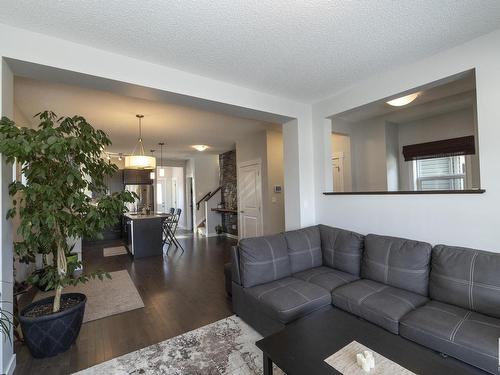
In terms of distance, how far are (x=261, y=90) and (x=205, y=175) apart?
544cm

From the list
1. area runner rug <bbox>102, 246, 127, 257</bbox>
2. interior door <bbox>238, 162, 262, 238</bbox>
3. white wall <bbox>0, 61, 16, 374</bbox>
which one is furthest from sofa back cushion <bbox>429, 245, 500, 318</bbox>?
area runner rug <bbox>102, 246, 127, 257</bbox>

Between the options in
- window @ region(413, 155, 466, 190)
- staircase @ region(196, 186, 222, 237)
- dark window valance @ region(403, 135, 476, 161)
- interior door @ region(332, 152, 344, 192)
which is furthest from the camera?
staircase @ region(196, 186, 222, 237)

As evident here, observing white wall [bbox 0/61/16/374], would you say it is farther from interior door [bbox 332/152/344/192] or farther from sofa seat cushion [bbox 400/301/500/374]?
interior door [bbox 332/152/344/192]

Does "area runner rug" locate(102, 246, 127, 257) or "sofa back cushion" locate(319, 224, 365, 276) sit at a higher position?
"sofa back cushion" locate(319, 224, 365, 276)

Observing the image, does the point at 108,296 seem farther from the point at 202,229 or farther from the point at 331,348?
the point at 202,229

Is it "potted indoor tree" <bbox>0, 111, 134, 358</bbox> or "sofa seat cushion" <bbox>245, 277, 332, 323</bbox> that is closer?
"potted indoor tree" <bbox>0, 111, 134, 358</bbox>

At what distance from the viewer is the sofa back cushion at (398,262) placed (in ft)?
7.20

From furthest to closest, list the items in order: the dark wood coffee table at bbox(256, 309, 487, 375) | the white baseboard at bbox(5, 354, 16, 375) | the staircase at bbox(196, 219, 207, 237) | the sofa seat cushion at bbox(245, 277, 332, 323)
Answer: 1. the staircase at bbox(196, 219, 207, 237)
2. the sofa seat cushion at bbox(245, 277, 332, 323)
3. the white baseboard at bbox(5, 354, 16, 375)
4. the dark wood coffee table at bbox(256, 309, 487, 375)

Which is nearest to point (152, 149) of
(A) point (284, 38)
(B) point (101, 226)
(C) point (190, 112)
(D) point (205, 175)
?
(D) point (205, 175)

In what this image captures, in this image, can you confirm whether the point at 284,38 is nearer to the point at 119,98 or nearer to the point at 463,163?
the point at 119,98

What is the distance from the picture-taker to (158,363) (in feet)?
6.37

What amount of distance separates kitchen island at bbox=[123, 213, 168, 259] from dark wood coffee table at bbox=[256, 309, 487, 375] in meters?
4.37

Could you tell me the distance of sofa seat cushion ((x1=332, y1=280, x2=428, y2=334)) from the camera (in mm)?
1853

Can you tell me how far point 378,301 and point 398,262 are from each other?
0.53m
